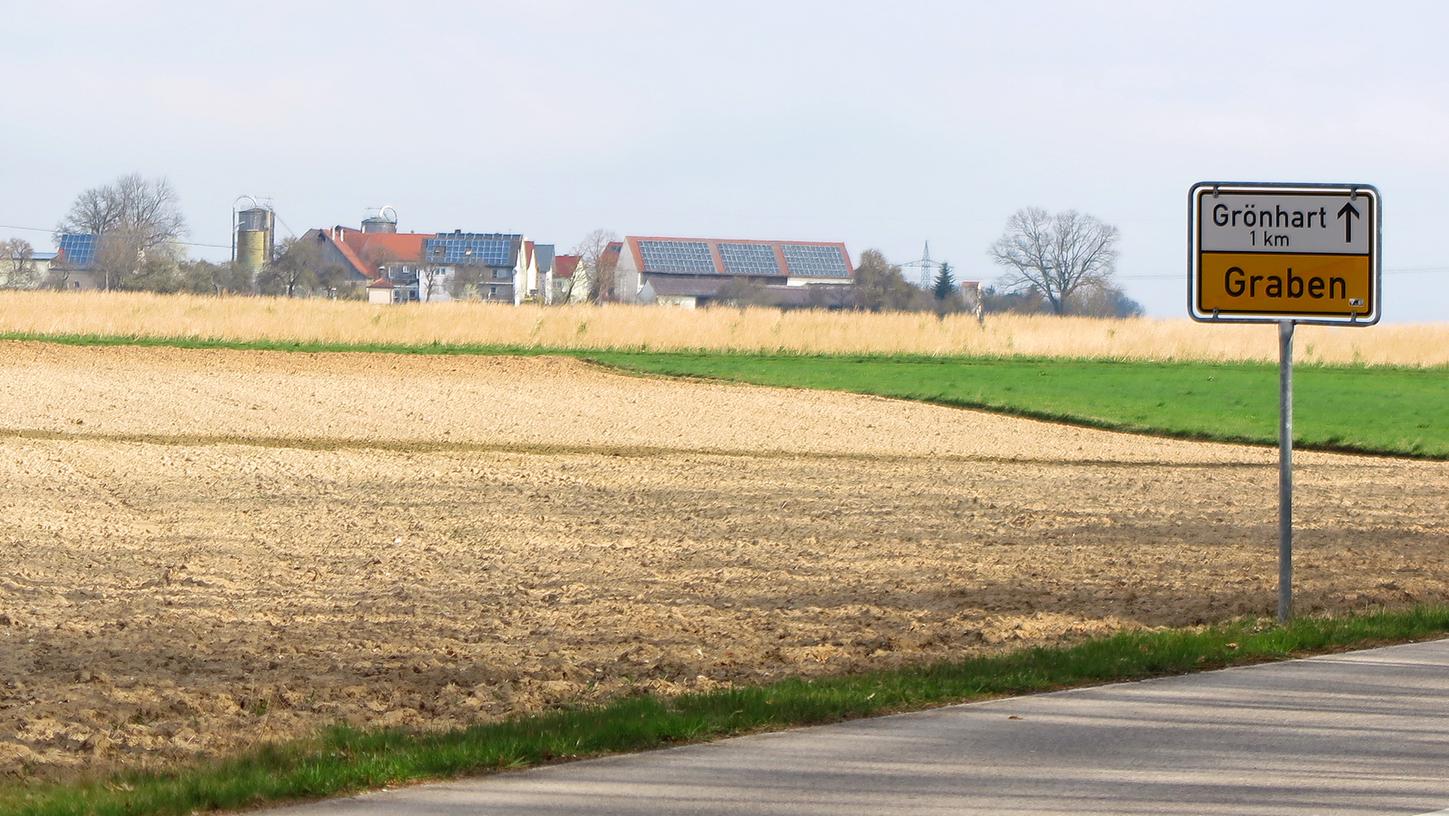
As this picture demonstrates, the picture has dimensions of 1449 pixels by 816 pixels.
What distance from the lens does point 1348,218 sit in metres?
10.1

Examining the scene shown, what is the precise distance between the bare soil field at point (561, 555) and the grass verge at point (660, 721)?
623 mm

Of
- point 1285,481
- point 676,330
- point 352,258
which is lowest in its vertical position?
point 1285,481

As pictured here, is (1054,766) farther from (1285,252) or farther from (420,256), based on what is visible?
(420,256)

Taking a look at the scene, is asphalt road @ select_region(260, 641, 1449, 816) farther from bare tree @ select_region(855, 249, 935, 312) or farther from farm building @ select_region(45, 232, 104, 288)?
farm building @ select_region(45, 232, 104, 288)

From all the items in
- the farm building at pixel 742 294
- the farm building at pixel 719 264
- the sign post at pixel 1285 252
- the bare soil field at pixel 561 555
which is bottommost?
the bare soil field at pixel 561 555

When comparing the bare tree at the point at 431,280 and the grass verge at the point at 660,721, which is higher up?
the bare tree at the point at 431,280

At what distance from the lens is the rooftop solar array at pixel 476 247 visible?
119250mm

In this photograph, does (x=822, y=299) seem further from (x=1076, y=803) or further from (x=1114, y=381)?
(x=1076, y=803)

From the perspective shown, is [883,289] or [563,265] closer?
[883,289]

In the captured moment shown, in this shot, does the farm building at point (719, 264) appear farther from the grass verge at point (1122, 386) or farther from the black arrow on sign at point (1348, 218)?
the black arrow on sign at point (1348, 218)

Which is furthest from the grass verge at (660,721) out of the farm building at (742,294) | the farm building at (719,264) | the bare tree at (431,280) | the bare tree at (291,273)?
the farm building at (719,264)

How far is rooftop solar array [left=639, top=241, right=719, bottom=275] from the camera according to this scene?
11200 centimetres

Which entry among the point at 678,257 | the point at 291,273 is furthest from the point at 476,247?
the point at 291,273

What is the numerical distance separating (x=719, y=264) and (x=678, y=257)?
2.96 meters
